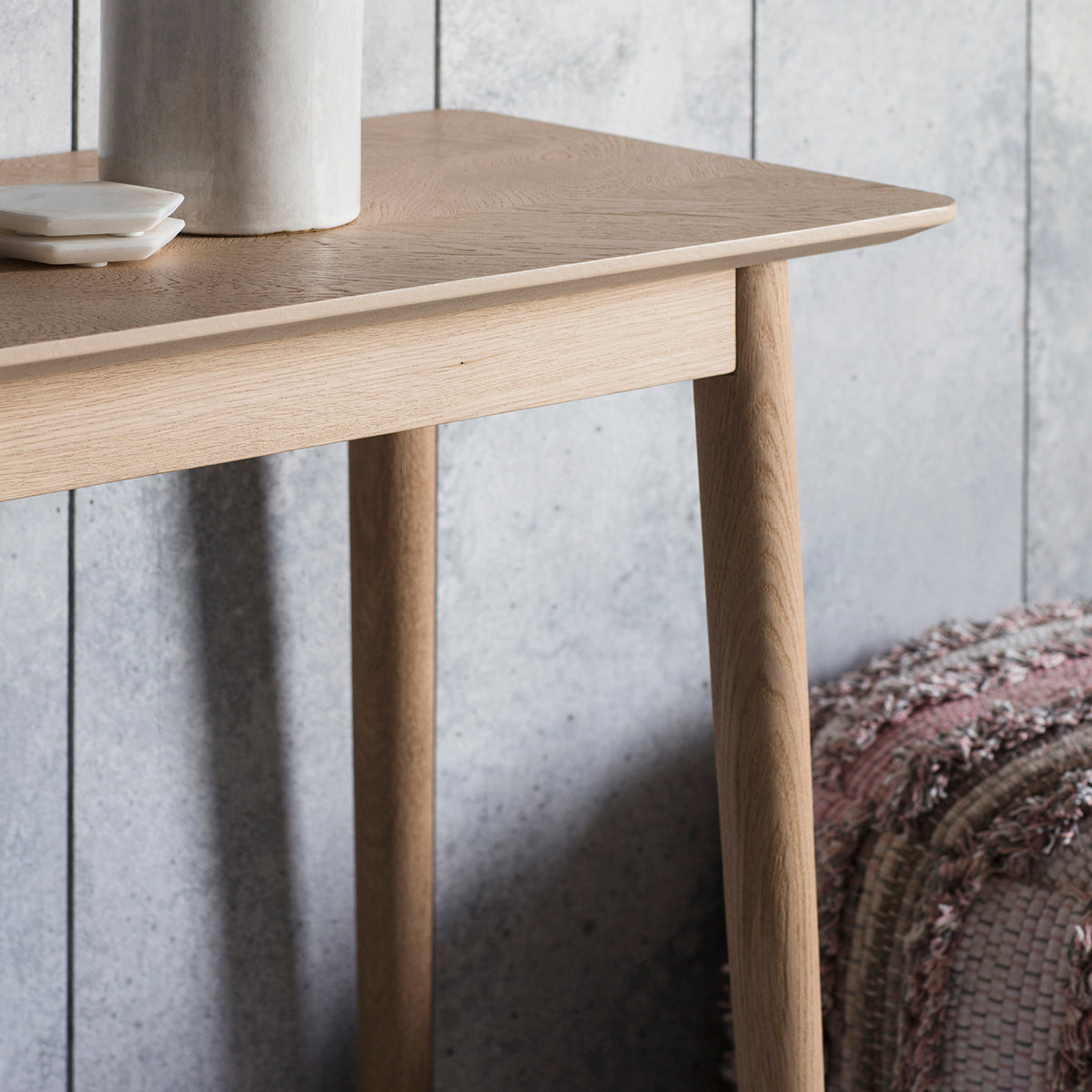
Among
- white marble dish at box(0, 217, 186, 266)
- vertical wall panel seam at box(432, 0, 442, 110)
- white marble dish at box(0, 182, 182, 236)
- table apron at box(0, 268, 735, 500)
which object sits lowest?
table apron at box(0, 268, 735, 500)

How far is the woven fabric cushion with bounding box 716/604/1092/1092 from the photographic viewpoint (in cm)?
96

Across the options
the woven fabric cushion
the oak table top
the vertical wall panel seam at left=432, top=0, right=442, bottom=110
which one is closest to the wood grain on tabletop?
the oak table top

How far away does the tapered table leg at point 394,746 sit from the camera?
948mm

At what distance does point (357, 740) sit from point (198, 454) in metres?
0.49

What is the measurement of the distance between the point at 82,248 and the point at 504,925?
76cm

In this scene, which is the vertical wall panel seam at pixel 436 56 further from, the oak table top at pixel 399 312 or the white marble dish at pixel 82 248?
the white marble dish at pixel 82 248

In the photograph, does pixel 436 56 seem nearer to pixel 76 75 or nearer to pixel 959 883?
pixel 76 75

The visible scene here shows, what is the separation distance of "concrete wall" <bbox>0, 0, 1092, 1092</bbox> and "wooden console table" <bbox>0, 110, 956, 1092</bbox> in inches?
5.9

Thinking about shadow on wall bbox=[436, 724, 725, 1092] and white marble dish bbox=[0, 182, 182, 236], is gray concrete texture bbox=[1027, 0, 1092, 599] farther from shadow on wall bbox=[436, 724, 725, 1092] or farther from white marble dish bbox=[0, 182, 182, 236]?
white marble dish bbox=[0, 182, 182, 236]

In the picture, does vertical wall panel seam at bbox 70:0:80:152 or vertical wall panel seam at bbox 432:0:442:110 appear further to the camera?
vertical wall panel seam at bbox 432:0:442:110

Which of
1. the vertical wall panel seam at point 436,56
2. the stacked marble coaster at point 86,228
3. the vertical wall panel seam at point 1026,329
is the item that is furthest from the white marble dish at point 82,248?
the vertical wall panel seam at point 1026,329

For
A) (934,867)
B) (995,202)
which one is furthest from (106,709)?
(995,202)

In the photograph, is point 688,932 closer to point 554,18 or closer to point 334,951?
point 334,951

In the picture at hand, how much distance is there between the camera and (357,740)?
993 millimetres
